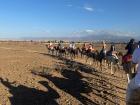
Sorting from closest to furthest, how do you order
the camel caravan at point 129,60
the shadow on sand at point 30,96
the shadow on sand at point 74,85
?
1. the camel caravan at point 129,60
2. the shadow on sand at point 30,96
3. the shadow on sand at point 74,85

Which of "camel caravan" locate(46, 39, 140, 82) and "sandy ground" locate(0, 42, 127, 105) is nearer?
"sandy ground" locate(0, 42, 127, 105)

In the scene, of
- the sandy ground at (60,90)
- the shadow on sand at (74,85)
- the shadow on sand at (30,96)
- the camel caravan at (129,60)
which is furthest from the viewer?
the shadow on sand at (74,85)

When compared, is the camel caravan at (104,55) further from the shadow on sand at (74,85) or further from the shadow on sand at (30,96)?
the shadow on sand at (30,96)

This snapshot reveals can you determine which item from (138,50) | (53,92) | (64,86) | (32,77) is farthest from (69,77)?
(138,50)

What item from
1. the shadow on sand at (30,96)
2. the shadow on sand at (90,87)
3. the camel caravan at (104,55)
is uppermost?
the camel caravan at (104,55)

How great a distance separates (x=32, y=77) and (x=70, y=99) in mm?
6124

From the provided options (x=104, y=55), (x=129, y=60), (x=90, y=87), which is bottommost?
(x=90, y=87)

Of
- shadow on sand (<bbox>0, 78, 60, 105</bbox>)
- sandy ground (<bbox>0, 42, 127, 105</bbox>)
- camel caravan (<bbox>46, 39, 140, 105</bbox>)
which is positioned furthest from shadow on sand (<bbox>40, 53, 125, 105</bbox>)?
camel caravan (<bbox>46, 39, 140, 105</bbox>)

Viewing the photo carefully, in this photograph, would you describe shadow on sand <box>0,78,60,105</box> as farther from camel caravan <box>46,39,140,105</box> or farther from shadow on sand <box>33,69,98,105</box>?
camel caravan <box>46,39,140,105</box>

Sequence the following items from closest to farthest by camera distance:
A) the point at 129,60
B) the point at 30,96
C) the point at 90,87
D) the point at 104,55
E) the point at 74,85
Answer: the point at 30,96 → the point at 129,60 → the point at 90,87 → the point at 74,85 → the point at 104,55

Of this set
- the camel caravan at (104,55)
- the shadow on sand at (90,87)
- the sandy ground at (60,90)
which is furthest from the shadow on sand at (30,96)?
the camel caravan at (104,55)

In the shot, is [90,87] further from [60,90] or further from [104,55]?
[104,55]

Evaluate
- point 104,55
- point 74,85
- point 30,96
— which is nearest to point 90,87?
point 74,85

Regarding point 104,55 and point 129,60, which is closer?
point 129,60
